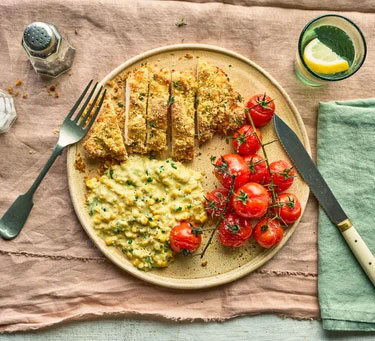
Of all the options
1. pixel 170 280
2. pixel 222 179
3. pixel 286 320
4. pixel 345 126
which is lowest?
pixel 286 320

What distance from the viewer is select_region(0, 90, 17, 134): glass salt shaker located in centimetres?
361

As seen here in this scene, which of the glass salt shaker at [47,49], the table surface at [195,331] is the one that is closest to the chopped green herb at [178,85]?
the glass salt shaker at [47,49]

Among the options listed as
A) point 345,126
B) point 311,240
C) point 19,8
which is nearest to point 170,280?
point 311,240

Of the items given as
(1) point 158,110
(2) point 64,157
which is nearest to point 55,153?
(2) point 64,157

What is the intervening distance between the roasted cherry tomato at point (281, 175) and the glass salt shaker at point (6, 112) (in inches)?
79.6

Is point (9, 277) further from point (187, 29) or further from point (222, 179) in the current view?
point (187, 29)

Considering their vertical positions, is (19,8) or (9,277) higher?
(19,8)

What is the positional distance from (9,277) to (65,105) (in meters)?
1.39

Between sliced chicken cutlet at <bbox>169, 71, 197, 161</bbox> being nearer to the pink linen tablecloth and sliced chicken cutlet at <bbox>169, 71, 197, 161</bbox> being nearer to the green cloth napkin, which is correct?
the pink linen tablecloth

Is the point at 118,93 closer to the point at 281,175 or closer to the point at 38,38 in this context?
the point at 38,38

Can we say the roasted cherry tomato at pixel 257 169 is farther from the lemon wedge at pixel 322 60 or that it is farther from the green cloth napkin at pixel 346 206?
the lemon wedge at pixel 322 60

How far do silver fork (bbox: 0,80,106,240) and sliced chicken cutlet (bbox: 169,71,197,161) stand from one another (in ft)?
1.79

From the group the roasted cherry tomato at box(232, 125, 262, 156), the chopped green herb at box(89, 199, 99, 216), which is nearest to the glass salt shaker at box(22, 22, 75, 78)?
the chopped green herb at box(89, 199, 99, 216)

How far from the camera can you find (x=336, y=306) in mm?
3654
